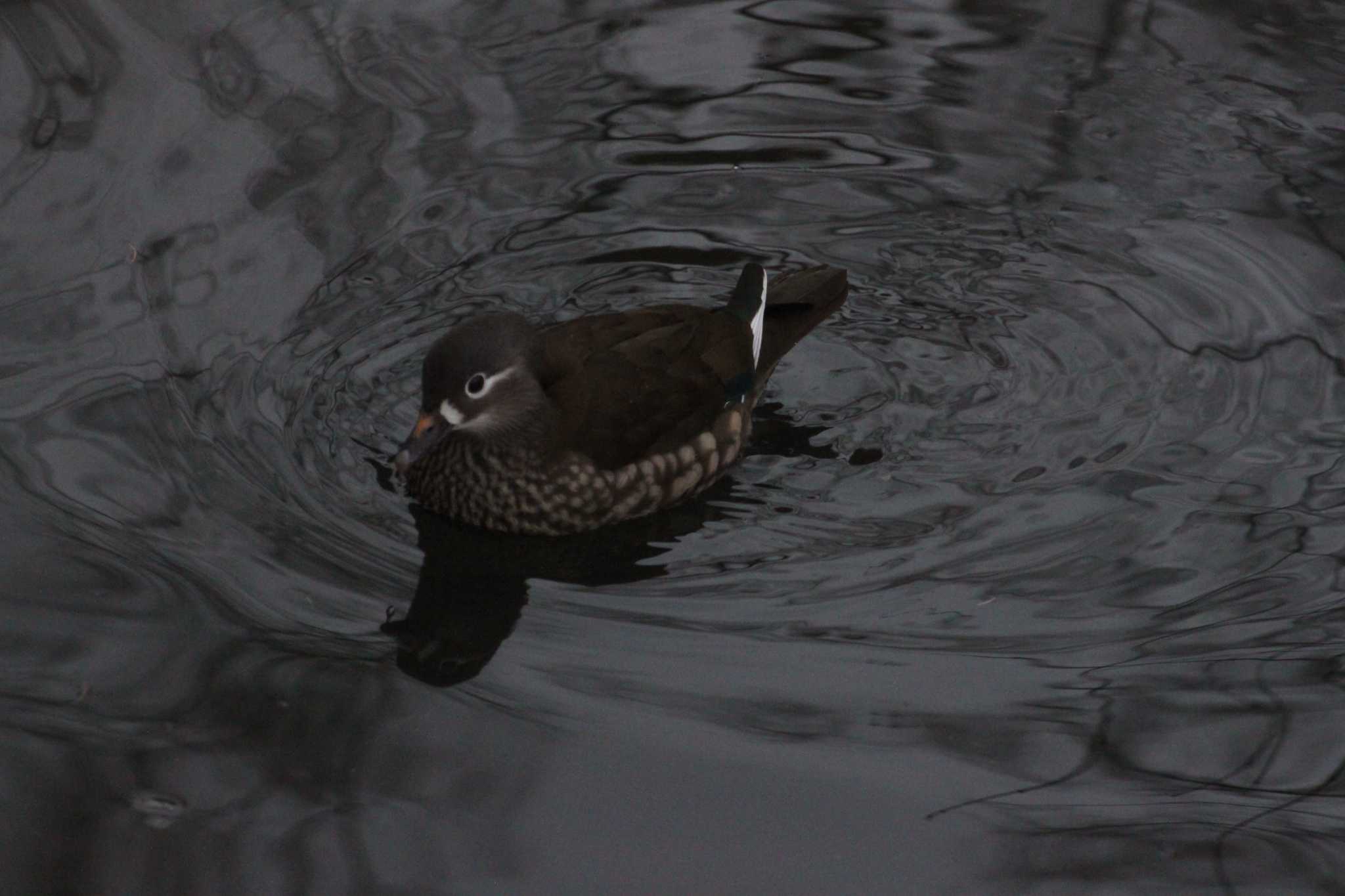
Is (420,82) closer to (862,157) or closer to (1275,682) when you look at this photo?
(862,157)

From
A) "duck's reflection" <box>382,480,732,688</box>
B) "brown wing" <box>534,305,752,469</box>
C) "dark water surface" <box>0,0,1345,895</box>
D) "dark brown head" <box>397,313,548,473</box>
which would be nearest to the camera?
"dark water surface" <box>0,0,1345,895</box>

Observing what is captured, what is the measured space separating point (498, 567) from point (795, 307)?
57.3 inches

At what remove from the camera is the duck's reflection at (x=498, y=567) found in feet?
15.7

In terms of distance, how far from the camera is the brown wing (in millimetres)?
5691

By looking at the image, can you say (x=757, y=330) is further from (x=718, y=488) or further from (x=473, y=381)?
(x=473, y=381)

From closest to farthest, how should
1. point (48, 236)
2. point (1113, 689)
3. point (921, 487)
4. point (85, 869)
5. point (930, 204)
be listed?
point (85, 869), point (1113, 689), point (921, 487), point (48, 236), point (930, 204)

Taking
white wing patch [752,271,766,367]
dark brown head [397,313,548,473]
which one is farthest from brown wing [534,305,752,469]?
dark brown head [397,313,548,473]

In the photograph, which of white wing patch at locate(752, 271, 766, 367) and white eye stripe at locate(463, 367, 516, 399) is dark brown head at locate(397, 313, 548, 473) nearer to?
white eye stripe at locate(463, 367, 516, 399)

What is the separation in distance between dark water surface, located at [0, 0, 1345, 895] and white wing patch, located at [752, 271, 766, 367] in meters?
0.26

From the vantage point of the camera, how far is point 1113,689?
4.72 meters

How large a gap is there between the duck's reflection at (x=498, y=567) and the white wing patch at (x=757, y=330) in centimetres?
25

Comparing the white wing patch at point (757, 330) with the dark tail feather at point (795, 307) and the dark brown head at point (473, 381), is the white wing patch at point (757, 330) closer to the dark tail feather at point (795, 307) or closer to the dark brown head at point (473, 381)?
the dark tail feather at point (795, 307)

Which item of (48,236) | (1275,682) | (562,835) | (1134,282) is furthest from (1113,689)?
(48,236)

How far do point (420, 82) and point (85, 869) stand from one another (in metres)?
4.17
